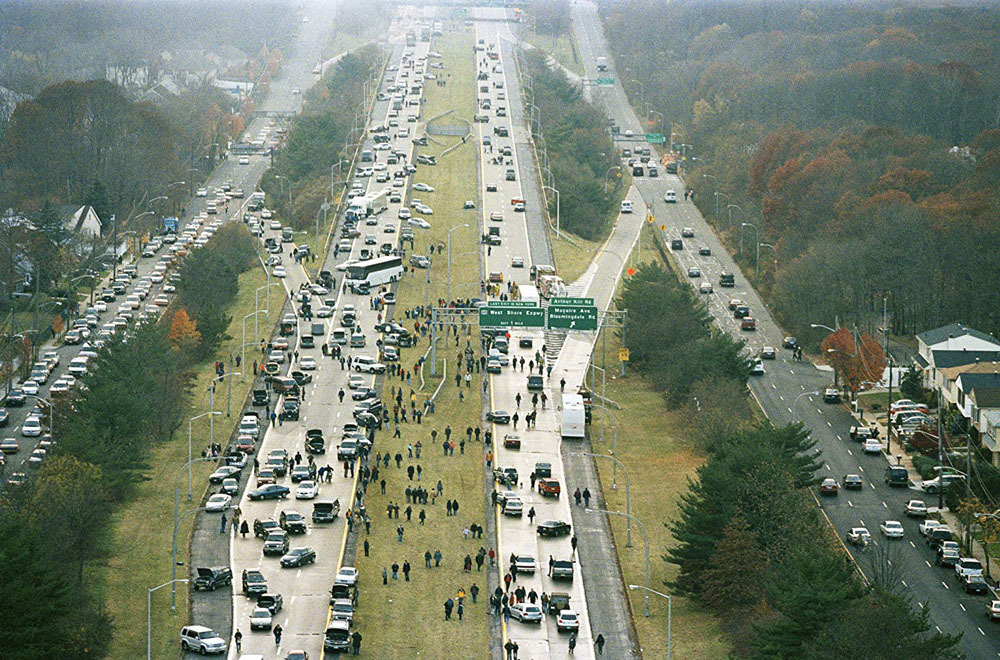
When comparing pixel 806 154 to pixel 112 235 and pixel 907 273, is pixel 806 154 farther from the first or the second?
pixel 112 235

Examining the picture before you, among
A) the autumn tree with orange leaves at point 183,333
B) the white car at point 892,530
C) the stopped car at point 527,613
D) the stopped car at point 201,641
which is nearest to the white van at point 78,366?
the autumn tree with orange leaves at point 183,333

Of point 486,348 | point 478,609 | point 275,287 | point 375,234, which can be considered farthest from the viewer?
point 375,234

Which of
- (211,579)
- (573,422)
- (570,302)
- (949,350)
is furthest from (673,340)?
(211,579)

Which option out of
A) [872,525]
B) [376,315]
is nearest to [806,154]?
[376,315]

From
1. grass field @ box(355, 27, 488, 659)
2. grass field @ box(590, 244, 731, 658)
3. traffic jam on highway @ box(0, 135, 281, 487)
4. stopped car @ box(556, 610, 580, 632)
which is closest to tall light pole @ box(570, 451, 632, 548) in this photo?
grass field @ box(590, 244, 731, 658)

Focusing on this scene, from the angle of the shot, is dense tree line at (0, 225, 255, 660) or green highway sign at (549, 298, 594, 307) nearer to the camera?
dense tree line at (0, 225, 255, 660)

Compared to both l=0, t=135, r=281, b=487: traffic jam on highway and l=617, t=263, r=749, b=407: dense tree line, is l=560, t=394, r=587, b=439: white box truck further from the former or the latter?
l=0, t=135, r=281, b=487: traffic jam on highway

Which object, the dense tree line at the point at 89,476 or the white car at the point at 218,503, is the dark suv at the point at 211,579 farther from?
the white car at the point at 218,503
